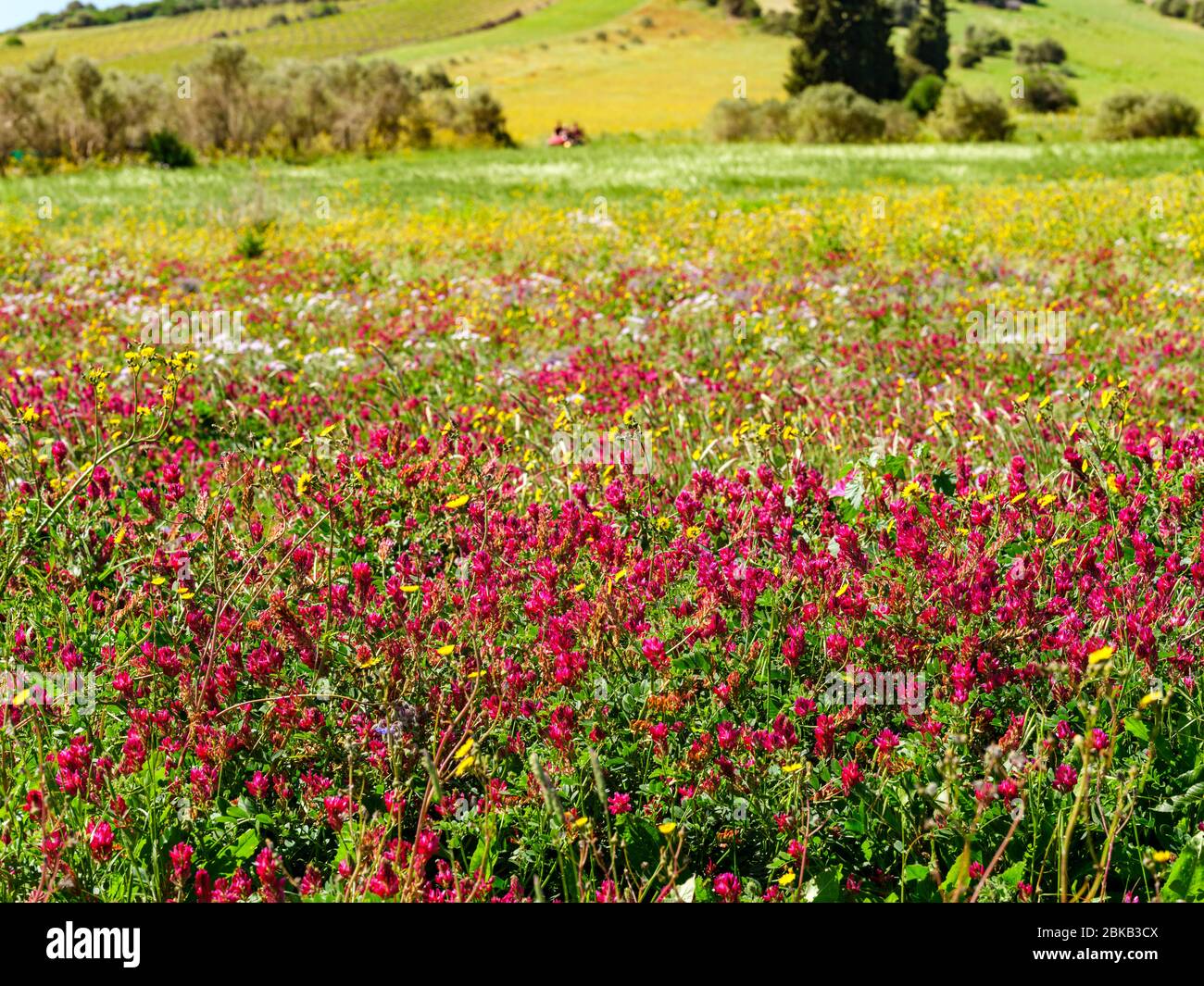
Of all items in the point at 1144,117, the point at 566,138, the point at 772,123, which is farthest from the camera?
the point at 772,123

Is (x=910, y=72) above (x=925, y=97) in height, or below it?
above

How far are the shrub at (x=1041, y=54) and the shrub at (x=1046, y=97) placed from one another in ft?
68.3

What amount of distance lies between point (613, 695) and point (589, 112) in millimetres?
65402

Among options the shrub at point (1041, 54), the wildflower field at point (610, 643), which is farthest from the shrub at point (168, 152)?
the shrub at point (1041, 54)

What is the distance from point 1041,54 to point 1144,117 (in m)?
48.6

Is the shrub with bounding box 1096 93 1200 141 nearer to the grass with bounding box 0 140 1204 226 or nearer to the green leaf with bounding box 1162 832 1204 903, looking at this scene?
the grass with bounding box 0 140 1204 226

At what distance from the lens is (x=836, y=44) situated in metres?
65.9

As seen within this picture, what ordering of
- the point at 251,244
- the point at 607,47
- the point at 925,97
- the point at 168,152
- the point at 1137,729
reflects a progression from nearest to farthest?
the point at 1137,729 < the point at 251,244 < the point at 168,152 < the point at 925,97 < the point at 607,47

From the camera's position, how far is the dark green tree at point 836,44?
6569 centimetres

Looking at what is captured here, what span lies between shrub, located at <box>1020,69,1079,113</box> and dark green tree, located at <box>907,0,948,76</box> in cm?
1774

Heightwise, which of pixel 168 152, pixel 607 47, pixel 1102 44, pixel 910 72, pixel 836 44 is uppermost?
pixel 607 47

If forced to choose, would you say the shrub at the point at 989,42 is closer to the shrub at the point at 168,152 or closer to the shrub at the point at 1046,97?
the shrub at the point at 1046,97

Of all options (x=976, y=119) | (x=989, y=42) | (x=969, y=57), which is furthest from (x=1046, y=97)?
(x=989, y=42)

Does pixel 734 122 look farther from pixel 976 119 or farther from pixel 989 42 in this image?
pixel 989 42
